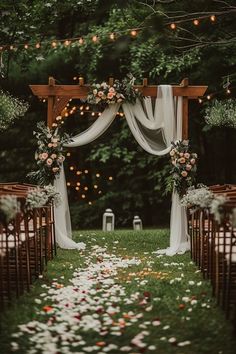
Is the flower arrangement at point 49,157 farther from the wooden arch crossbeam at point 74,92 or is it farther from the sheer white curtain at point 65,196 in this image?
the wooden arch crossbeam at point 74,92

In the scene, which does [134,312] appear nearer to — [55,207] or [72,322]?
[72,322]

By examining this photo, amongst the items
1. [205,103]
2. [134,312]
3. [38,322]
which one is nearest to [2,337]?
[38,322]

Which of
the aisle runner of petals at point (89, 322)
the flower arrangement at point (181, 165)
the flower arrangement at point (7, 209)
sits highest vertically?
the flower arrangement at point (181, 165)

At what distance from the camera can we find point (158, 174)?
13680mm

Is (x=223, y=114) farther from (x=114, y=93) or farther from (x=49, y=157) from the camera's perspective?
(x=49, y=157)

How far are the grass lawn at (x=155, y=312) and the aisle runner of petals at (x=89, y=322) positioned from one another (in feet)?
0.03

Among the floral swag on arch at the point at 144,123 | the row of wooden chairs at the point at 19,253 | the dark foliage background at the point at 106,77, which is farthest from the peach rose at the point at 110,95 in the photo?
the dark foliage background at the point at 106,77

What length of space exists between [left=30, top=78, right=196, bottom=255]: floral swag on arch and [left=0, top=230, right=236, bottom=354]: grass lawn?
1.29m

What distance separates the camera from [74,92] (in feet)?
32.1

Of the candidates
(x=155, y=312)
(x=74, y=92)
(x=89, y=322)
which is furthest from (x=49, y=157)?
(x=89, y=322)

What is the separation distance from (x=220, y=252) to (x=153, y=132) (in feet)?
14.7

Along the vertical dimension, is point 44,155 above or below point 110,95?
below

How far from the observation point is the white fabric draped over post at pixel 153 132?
9.42 meters

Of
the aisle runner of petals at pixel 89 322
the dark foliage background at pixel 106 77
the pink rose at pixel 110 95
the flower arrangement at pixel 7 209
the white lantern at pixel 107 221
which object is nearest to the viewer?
the aisle runner of petals at pixel 89 322
